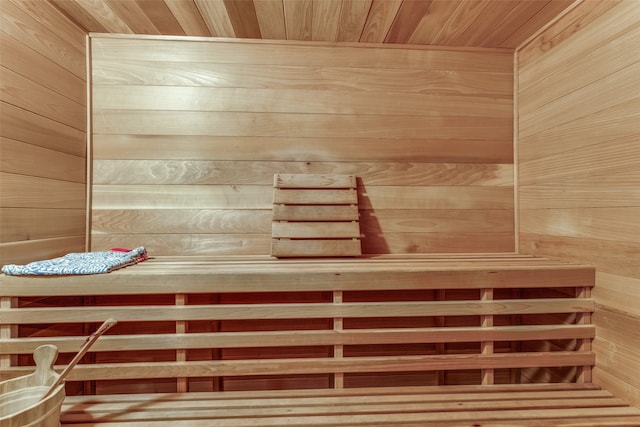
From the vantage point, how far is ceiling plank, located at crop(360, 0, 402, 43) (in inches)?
63.0

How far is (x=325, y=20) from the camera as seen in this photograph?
5.70ft

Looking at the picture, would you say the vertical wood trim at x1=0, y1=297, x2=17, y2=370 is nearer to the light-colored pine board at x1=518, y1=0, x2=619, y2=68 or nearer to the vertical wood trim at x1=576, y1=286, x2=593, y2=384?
the vertical wood trim at x1=576, y1=286, x2=593, y2=384

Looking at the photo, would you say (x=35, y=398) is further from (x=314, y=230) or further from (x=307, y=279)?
(x=314, y=230)

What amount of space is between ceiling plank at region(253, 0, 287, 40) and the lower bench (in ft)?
5.99

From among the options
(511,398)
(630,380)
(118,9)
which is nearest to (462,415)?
(511,398)

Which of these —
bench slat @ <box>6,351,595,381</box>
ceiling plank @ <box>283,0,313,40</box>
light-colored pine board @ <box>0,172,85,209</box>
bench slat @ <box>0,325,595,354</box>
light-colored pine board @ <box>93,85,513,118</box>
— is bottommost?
bench slat @ <box>6,351,595,381</box>

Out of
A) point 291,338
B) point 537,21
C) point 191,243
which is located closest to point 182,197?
point 191,243

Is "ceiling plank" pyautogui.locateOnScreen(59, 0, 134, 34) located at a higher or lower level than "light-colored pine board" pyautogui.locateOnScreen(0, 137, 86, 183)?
higher

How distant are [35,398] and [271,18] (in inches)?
76.7

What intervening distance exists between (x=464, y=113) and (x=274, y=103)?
1.18m

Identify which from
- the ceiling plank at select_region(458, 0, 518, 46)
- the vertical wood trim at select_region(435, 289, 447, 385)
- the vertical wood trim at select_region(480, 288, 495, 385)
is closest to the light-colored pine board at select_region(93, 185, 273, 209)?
the vertical wood trim at select_region(435, 289, 447, 385)

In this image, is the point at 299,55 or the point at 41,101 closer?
the point at 41,101

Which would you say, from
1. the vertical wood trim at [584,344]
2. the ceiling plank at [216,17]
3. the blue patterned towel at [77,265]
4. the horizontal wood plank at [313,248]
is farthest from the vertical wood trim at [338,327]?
the ceiling plank at [216,17]

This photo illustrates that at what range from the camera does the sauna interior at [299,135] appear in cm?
159
